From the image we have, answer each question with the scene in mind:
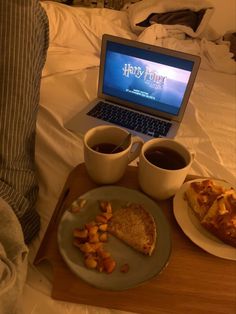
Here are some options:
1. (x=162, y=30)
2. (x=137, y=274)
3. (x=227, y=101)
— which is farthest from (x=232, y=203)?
(x=162, y=30)

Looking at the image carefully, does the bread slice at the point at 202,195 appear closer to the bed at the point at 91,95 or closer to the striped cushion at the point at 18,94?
the bed at the point at 91,95

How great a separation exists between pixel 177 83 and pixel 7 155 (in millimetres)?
496

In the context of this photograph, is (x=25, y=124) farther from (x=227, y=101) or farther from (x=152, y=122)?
(x=227, y=101)

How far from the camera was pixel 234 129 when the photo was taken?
3.10 ft

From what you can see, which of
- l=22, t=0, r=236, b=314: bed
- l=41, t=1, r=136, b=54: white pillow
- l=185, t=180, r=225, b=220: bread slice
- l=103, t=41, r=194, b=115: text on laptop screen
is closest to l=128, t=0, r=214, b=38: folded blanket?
l=22, t=0, r=236, b=314: bed

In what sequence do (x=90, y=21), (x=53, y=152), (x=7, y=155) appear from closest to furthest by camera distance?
(x=7, y=155)
(x=53, y=152)
(x=90, y=21)

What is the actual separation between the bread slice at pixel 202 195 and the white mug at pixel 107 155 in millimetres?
123

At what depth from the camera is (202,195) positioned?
1.87ft

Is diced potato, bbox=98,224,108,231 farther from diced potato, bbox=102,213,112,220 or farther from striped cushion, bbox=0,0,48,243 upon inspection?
striped cushion, bbox=0,0,48,243

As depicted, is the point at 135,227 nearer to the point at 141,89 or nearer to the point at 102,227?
the point at 102,227

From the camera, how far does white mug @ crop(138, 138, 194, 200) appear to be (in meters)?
0.54

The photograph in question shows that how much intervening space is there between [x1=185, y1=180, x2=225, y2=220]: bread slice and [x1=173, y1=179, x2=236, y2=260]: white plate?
1 cm

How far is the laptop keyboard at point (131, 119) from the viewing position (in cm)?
86

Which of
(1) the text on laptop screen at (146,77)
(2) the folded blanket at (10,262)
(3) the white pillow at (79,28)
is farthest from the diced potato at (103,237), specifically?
(3) the white pillow at (79,28)
